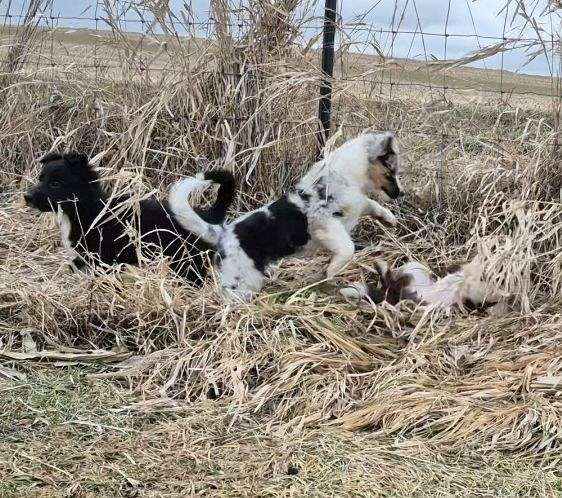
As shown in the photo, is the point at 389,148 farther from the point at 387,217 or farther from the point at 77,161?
the point at 77,161

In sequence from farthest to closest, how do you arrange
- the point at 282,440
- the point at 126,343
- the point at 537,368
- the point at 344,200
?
the point at 344,200 < the point at 126,343 < the point at 537,368 < the point at 282,440

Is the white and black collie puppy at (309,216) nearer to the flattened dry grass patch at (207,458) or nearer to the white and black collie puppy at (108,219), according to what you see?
the white and black collie puppy at (108,219)

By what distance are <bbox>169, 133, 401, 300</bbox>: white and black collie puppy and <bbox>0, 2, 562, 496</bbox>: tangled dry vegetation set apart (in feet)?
0.68

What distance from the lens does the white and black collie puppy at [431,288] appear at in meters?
4.38

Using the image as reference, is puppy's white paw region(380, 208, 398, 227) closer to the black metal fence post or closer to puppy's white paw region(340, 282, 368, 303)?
puppy's white paw region(340, 282, 368, 303)

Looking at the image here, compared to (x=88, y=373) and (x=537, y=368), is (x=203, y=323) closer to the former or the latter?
(x=88, y=373)

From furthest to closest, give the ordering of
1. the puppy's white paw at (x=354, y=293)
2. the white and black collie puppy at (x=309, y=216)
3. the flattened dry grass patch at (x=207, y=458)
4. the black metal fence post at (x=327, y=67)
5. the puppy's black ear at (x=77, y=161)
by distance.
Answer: the black metal fence post at (x=327, y=67) → the puppy's black ear at (x=77, y=161) → the white and black collie puppy at (x=309, y=216) → the puppy's white paw at (x=354, y=293) → the flattened dry grass patch at (x=207, y=458)

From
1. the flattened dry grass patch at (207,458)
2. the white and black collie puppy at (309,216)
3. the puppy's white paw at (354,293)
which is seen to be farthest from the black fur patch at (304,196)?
the flattened dry grass patch at (207,458)

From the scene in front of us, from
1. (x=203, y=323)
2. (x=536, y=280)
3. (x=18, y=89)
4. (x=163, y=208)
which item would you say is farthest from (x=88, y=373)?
(x=18, y=89)

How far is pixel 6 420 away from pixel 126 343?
84cm

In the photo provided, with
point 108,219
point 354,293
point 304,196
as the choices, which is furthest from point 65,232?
point 354,293

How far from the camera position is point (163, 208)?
5.09 metres

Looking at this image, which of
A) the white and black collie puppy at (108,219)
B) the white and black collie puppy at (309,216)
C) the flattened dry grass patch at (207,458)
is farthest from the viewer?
the white and black collie puppy at (108,219)

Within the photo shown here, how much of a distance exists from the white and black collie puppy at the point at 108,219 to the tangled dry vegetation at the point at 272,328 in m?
0.21
